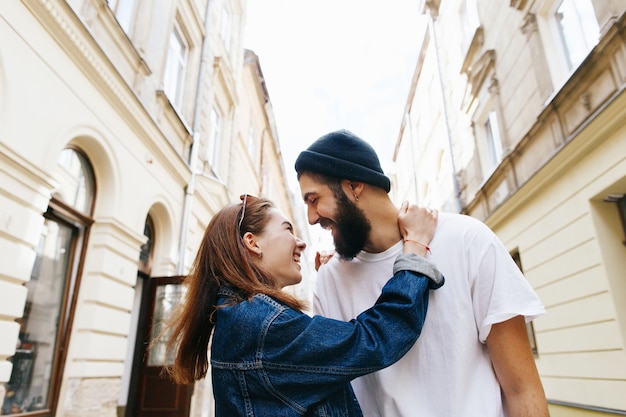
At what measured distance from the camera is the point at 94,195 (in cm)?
564

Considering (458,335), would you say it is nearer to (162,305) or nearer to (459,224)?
(459,224)

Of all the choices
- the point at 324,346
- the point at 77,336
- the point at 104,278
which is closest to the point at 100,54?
the point at 104,278

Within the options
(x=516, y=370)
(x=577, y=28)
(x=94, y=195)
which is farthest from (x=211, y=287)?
(x=577, y=28)

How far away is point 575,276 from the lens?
235 inches

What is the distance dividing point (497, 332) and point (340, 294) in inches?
25.5

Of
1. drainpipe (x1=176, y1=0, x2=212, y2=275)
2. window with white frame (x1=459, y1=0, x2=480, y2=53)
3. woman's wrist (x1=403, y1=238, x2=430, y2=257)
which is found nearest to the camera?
woman's wrist (x1=403, y1=238, x2=430, y2=257)

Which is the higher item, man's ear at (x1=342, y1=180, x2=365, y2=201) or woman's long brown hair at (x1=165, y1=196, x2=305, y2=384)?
man's ear at (x1=342, y1=180, x2=365, y2=201)

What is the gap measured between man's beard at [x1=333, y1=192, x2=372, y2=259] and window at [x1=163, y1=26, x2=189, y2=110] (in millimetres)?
7244

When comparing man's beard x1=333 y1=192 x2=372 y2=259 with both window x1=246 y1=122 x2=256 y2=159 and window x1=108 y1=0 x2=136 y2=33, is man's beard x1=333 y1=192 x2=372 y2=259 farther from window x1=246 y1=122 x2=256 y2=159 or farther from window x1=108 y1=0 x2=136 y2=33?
window x1=246 y1=122 x2=256 y2=159

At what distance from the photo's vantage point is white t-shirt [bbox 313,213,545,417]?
1398mm

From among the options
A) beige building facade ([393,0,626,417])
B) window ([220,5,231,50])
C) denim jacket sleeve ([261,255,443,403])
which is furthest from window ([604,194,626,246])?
window ([220,5,231,50])

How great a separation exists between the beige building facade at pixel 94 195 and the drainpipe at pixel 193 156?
29mm

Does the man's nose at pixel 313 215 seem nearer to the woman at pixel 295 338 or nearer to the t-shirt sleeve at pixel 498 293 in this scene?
the woman at pixel 295 338

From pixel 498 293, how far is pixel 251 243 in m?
0.99
